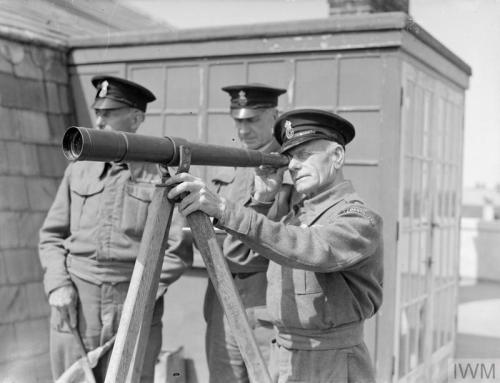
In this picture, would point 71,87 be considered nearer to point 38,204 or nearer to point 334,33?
point 38,204

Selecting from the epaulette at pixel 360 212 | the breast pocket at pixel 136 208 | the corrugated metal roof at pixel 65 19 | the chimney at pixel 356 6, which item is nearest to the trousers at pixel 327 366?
the epaulette at pixel 360 212

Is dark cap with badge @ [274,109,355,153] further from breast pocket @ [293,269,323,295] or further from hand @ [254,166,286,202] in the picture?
breast pocket @ [293,269,323,295]

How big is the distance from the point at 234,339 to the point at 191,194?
4.70ft

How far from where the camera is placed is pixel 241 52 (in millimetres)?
4520

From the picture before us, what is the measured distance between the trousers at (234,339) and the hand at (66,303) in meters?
0.77

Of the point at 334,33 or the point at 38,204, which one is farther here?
the point at 38,204

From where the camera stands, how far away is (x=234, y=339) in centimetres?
325

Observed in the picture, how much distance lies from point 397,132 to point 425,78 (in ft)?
2.63

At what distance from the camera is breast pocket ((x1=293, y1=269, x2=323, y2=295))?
7.99 ft

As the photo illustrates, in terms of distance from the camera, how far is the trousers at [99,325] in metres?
3.25

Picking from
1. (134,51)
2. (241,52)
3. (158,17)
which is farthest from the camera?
(158,17)

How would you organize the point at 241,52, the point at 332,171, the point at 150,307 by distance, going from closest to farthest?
the point at 150,307
the point at 332,171
the point at 241,52

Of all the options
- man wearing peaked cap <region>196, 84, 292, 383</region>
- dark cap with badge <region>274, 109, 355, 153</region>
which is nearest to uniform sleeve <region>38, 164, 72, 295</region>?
man wearing peaked cap <region>196, 84, 292, 383</region>

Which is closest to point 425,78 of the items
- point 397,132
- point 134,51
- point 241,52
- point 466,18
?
point 466,18
